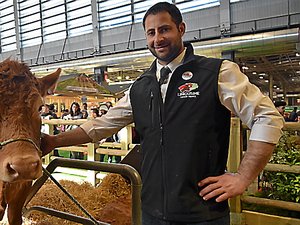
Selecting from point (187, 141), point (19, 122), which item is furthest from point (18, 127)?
point (187, 141)

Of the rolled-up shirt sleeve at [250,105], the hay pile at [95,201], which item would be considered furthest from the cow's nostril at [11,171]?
the hay pile at [95,201]

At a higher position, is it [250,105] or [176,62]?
[176,62]

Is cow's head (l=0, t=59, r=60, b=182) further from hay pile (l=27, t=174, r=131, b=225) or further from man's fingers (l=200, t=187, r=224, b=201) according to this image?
hay pile (l=27, t=174, r=131, b=225)

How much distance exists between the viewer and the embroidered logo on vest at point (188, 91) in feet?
5.23

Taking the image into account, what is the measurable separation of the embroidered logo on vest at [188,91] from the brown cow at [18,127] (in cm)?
70

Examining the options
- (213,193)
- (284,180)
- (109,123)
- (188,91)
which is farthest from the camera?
(284,180)

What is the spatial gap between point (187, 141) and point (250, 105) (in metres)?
0.31

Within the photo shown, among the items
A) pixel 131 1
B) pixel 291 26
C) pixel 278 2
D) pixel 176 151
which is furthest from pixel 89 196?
pixel 131 1

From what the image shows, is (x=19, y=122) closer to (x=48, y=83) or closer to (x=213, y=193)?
(x=48, y=83)

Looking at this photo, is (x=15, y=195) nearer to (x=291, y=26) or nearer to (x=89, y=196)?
(x=89, y=196)

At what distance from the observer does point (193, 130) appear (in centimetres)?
157

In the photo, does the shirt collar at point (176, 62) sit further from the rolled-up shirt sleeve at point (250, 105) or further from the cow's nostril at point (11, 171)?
the cow's nostril at point (11, 171)

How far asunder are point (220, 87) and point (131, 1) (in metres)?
15.2

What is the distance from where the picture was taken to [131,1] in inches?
630
